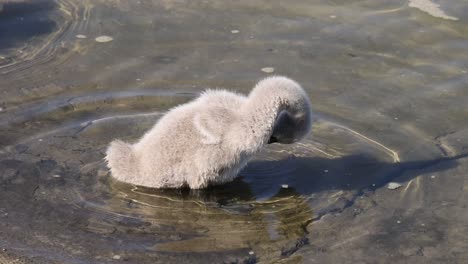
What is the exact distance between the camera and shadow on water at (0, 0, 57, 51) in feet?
→ 25.5

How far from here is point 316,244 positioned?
487 cm

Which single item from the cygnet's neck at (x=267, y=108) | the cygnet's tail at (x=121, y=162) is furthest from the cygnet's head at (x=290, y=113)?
the cygnet's tail at (x=121, y=162)

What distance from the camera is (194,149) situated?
542cm

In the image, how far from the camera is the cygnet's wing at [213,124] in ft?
17.5

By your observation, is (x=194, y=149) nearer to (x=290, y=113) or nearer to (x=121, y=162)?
(x=121, y=162)

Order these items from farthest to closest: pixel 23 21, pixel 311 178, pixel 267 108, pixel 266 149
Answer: pixel 23 21, pixel 266 149, pixel 311 178, pixel 267 108

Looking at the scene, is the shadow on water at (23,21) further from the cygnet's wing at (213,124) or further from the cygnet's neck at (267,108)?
the cygnet's neck at (267,108)

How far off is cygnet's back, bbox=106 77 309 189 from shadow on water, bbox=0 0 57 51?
262 centimetres

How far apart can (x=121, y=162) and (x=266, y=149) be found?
3.66ft

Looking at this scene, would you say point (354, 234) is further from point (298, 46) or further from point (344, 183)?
point (298, 46)

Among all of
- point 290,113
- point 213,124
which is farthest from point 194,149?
point 290,113

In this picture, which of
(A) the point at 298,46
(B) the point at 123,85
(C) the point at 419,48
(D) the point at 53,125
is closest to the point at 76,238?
(D) the point at 53,125

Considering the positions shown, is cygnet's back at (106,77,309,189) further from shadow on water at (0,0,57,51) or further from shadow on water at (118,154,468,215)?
shadow on water at (0,0,57,51)

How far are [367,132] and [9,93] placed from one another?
276cm
